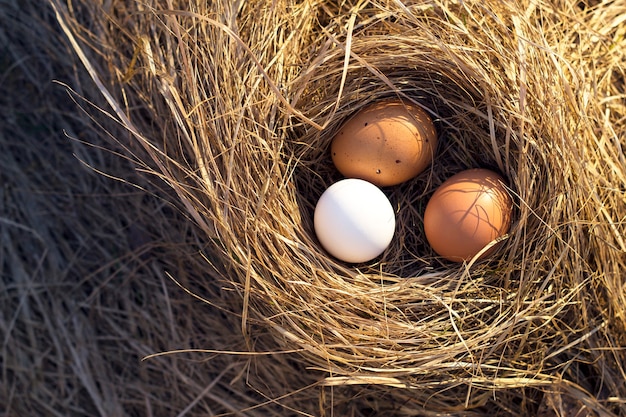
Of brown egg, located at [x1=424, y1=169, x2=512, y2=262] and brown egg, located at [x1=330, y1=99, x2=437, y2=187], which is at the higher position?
brown egg, located at [x1=330, y1=99, x2=437, y2=187]

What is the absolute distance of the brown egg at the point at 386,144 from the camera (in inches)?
61.3

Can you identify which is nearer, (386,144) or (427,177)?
(386,144)

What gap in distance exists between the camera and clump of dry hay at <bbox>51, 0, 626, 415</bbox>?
1458 mm

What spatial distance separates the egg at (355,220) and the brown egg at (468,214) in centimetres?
11

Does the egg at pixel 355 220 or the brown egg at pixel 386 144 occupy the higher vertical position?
the brown egg at pixel 386 144

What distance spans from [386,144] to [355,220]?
0.19m

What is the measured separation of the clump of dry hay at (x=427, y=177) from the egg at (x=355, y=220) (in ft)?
0.14

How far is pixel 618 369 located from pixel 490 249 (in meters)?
0.40

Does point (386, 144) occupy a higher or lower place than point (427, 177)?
higher

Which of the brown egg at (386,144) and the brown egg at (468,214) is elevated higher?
the brown egg at (386,144)

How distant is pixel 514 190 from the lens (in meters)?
1.58

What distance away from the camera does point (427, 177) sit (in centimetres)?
166

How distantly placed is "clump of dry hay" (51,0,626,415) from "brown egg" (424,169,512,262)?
0.14 ft

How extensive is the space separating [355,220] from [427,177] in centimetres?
26
